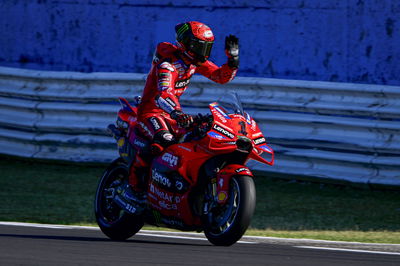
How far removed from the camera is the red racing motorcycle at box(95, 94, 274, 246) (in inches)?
291

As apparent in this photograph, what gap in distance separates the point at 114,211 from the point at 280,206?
2572mm

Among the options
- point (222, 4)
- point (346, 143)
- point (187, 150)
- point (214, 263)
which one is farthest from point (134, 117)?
point (222, 4)

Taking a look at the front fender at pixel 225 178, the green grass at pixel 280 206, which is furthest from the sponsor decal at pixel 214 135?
the green grass at pixel 280 206

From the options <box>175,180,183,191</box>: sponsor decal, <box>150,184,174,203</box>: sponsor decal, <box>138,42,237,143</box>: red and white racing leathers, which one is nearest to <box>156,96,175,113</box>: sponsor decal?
<box>138,42,237,143</box>: red and white racing leathers

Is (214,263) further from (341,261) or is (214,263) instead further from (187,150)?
(187,150)

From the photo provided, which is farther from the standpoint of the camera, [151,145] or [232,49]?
[232,49]

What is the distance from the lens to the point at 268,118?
12117 mm

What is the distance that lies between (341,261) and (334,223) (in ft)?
8.95

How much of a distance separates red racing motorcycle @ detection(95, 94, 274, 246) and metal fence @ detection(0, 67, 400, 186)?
11.9 ft

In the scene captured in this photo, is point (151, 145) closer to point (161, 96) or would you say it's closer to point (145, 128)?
point (145, 128)

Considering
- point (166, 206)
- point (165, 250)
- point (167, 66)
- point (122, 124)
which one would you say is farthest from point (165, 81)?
point (165, 250)

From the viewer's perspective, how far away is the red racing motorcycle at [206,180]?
24.3ft

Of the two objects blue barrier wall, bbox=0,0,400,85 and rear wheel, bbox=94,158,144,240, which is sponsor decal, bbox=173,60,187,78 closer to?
rear wheel, bbox=94,158,144,240

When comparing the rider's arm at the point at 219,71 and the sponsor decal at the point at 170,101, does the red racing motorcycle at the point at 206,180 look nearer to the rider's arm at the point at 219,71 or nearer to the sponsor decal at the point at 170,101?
the sponsor decal at the point at 170,101
